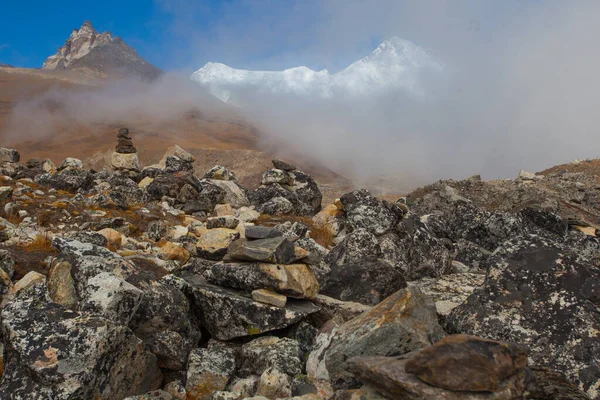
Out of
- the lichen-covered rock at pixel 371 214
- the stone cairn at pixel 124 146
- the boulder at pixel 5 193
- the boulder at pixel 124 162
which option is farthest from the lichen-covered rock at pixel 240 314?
the stone cairn at pixel 124 146

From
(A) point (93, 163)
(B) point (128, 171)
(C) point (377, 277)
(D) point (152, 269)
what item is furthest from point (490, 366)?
(A) point (93, 163)

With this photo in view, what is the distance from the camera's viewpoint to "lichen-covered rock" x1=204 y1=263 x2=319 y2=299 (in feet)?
24.0

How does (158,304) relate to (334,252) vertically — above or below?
below

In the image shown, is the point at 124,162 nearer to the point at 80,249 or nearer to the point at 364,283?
the point at 80,249

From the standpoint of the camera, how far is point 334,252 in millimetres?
11258

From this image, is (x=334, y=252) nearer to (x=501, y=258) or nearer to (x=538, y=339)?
(x=501, y=258)

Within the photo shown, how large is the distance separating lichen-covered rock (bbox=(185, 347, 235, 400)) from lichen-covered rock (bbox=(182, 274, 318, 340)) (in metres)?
0.54

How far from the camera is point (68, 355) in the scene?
5.17 m

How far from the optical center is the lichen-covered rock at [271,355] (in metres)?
6.19

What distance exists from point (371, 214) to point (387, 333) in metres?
8.42

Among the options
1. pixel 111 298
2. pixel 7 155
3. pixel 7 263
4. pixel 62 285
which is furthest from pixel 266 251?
pixel 7 155

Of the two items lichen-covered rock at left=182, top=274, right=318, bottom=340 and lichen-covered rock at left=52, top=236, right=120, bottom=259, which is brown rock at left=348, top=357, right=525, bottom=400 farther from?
lichen-covered rock at left=52, top=236, right=120, bottom=259

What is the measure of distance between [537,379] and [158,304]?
5.18 m

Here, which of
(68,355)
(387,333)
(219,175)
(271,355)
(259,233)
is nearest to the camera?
(68,355)
